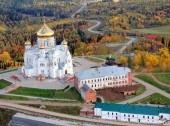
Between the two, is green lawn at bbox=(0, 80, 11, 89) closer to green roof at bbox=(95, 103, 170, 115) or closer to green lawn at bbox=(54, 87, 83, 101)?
green lawn at bbox=(54, 87, 83, 101)

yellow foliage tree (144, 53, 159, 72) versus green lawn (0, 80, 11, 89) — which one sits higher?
yellow foliage tree (144, 53, 159, 72)

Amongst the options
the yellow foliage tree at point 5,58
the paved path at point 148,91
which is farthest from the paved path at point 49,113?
the yellow foliage tree at point 5,58

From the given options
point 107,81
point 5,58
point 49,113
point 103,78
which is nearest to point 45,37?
point 103,78

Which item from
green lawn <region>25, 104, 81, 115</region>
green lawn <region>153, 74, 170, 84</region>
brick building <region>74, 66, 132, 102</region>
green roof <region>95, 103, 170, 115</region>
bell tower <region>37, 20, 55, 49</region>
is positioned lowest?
green lawn <region>25, 104, 81, 115</region>

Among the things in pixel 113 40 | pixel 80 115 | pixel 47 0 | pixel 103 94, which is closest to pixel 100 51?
pixel 113 40

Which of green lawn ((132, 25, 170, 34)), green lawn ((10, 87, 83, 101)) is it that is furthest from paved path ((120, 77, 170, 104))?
green lawn ((132, 25, 170, 34))

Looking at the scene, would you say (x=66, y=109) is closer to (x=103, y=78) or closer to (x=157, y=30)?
(x=103, y=78)
